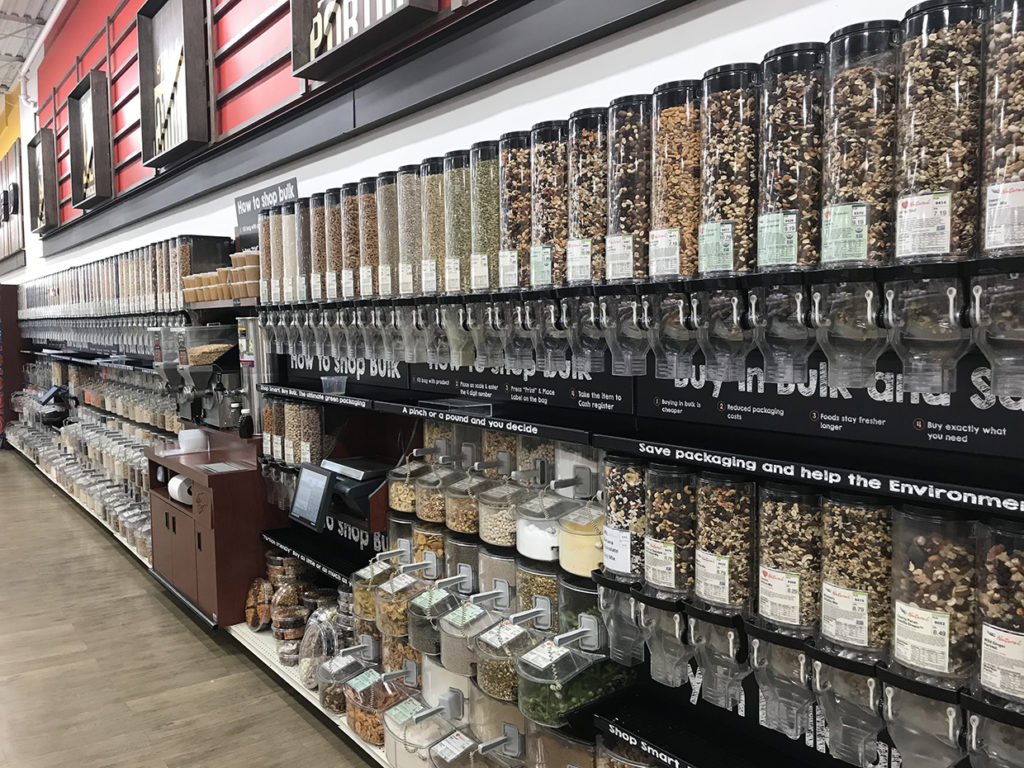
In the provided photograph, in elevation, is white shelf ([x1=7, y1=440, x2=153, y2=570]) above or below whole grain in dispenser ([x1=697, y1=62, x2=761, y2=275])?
below

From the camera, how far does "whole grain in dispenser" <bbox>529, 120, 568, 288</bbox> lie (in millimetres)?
1711

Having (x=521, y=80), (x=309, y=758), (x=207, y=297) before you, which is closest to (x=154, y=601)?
(x=207, y=297)

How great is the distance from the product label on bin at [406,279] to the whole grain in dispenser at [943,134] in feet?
4.58

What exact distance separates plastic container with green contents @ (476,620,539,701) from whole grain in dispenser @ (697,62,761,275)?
3.42 feet

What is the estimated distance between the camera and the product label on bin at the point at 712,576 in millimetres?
1429

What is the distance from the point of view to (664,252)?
1437 millimetres

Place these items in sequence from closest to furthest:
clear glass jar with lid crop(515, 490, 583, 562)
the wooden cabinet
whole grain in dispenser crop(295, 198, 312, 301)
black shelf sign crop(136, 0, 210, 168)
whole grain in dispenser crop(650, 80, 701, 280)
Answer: whole grain in dispenser crop(650, 80, 701, 280) < clear glass jar with lid crop(515, 490, 583, 562) < whole grain in dispenser crop(295, 198, 312, 301) < the wooden cabinet < black shelf sign crop(136, 0, 210, 168)

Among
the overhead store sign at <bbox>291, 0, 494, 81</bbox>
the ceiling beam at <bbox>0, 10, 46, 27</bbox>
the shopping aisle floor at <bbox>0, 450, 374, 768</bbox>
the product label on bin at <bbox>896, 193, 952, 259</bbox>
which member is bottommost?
the shopping aisle floor at <bbox>0, 450, 374, 768</bbox>

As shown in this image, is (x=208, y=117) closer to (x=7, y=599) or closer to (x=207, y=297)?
(x=207, y=297)

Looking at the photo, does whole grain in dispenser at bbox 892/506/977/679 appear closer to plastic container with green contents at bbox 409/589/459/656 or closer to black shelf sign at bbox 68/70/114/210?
plastic container with green contents at bbox 409/589/459/656

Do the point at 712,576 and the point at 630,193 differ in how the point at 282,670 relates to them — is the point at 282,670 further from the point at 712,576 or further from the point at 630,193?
the point at 630,193

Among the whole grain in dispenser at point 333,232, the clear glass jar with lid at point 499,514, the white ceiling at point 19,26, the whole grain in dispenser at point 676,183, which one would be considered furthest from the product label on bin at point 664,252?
the white ceiling at point 19,26

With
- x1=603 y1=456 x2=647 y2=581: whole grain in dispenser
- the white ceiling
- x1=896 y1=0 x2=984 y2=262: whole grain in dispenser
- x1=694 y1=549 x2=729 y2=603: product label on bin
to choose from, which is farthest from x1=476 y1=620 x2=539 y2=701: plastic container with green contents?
the white ceiling

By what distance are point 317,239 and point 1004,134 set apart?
2.18m
